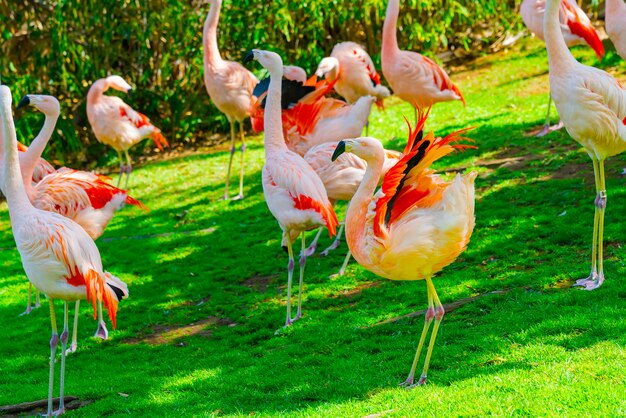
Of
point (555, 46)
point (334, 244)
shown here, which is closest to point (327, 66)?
point (334, 244)

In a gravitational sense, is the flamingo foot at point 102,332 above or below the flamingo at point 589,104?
below

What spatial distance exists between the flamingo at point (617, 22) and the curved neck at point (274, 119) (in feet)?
11.8

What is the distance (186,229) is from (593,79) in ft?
18.2

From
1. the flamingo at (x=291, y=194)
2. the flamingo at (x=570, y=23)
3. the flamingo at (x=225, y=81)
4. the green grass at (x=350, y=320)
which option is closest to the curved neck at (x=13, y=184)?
the green grass at (x=350, y=320)

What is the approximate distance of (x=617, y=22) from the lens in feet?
27.3

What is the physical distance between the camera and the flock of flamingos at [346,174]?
16.0 feet

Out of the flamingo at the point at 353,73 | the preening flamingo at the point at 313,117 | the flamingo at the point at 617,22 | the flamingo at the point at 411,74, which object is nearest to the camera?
the flamingo at the point at 617,22

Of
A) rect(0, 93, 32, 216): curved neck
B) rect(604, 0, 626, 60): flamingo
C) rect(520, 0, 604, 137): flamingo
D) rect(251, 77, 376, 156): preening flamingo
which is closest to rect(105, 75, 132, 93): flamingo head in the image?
rect(251, 77, 376, 156): preening flamingo

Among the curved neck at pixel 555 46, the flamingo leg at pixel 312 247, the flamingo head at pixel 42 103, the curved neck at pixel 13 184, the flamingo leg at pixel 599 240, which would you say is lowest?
the flamingo leg at pixel 312 247

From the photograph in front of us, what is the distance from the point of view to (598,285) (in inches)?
241

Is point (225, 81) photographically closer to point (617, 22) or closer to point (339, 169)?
point (339, 169)

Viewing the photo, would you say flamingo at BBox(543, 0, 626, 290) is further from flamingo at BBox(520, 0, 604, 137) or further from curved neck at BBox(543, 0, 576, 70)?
flamingo at BBox(520, 0, 604, 137)

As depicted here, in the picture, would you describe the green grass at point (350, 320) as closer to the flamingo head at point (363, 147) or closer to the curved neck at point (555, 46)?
the flamingo head at point (363, 147)

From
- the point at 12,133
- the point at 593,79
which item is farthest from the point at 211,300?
the point at 593,79
